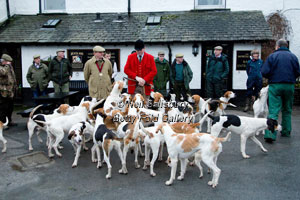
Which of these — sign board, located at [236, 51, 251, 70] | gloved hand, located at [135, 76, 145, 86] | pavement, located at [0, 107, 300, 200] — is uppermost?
sign board, located at [236, 51, 251, 70]

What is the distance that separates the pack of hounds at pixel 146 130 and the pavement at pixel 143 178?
17 cm

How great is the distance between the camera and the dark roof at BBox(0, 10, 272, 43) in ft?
37.8

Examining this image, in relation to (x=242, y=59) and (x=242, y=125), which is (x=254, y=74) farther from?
(x=242, y=125)

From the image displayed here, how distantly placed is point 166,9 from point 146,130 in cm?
1007

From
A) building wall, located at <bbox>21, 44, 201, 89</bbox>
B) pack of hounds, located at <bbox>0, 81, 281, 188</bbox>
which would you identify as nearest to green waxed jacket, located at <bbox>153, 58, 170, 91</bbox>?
pack of hounds, located at <bbox>0, 81, 281, 188</bbox>

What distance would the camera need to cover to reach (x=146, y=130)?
15.7 ft

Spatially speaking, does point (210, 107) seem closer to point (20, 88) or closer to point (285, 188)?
point (285, 188)

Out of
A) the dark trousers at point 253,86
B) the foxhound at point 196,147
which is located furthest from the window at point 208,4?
the foxhound at point 196,147

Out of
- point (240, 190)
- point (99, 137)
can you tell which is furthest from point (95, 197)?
point (240, 190)

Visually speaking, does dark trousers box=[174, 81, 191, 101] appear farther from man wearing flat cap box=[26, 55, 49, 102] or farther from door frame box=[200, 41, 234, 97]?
man wearing flat cap box=[26, 55, 49, 102]

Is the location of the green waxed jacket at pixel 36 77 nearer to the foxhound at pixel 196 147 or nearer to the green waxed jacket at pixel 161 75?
the green waxed jacket at pixel 161 75

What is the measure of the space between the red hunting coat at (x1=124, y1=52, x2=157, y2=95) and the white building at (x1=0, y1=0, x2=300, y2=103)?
5097 millimetres

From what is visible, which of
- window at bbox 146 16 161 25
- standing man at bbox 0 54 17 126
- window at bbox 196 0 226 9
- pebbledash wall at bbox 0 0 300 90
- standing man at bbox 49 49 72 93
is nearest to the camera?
standing man at bbox 0 54 17 126

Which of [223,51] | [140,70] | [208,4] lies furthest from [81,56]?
[208,4]
